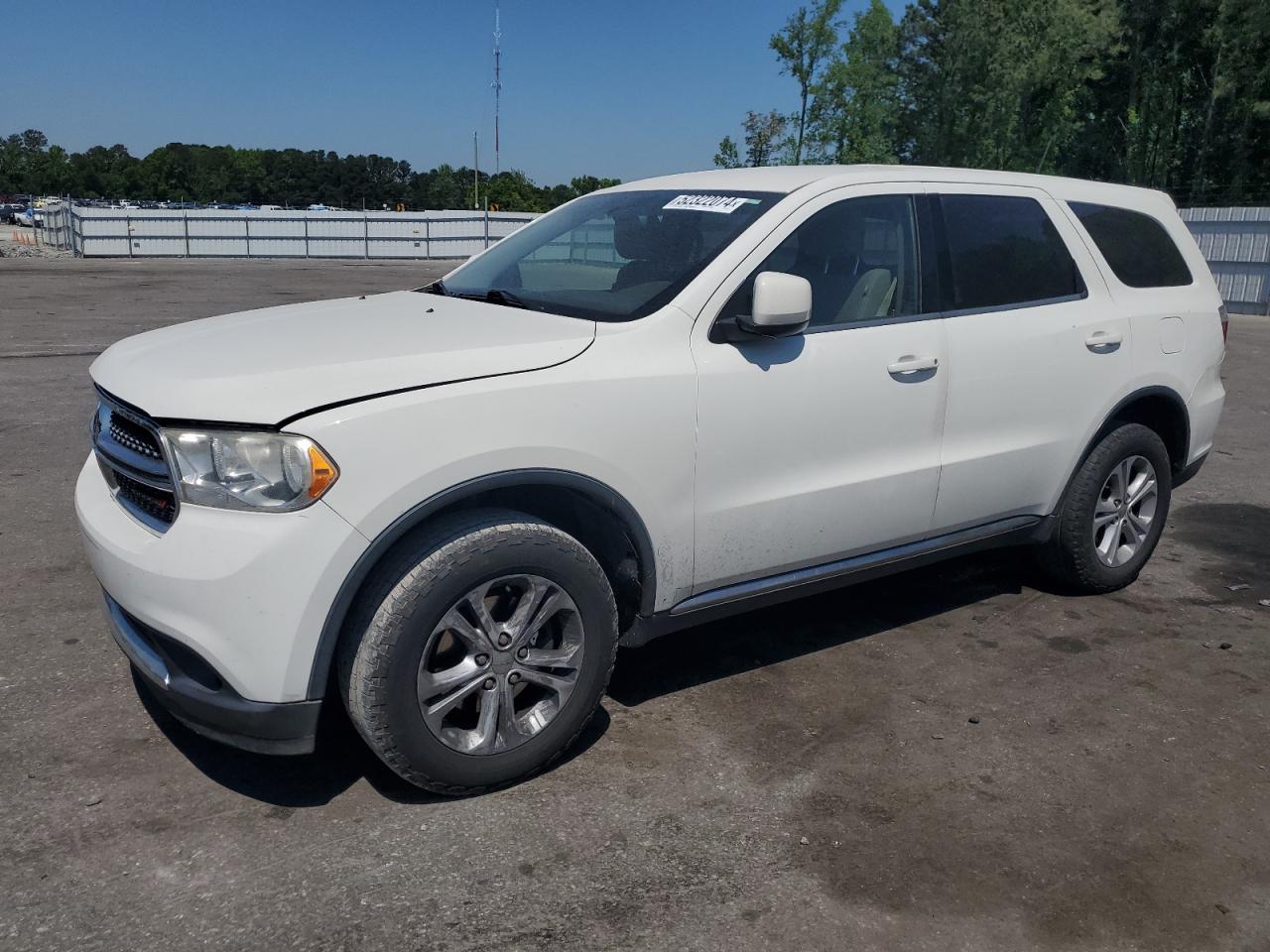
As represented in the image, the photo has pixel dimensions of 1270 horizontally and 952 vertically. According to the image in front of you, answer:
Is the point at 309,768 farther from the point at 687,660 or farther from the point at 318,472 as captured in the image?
the point at 687,660

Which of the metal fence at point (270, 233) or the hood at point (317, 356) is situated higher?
the hood at point (317, 356)

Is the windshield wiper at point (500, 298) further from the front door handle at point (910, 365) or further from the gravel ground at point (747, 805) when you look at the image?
the gravel ground at point (747, 805)

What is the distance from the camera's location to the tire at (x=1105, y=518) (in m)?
4.75

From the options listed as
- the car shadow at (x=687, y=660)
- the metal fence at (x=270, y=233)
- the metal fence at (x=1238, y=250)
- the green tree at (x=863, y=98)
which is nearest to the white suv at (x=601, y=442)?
the car shadow at (x=687, y=660)

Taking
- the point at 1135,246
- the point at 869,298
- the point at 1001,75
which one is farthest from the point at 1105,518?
the point at 1001,75

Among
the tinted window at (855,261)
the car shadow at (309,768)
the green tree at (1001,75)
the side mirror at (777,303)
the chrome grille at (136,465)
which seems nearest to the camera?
the chrome grille at (136,465)

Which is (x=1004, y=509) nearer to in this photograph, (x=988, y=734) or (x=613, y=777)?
(x=988, y=734)

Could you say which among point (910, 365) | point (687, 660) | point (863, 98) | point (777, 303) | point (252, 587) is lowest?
point (687, 660)

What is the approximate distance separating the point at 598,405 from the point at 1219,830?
2.16 metres

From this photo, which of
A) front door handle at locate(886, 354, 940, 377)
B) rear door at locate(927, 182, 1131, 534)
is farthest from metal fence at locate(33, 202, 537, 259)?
front door handle at locate(886, 354, 940, 377)

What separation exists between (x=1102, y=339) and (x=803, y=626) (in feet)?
5.70

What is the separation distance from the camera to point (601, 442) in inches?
126

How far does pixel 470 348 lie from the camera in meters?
3.10

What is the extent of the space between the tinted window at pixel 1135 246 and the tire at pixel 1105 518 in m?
0.68
